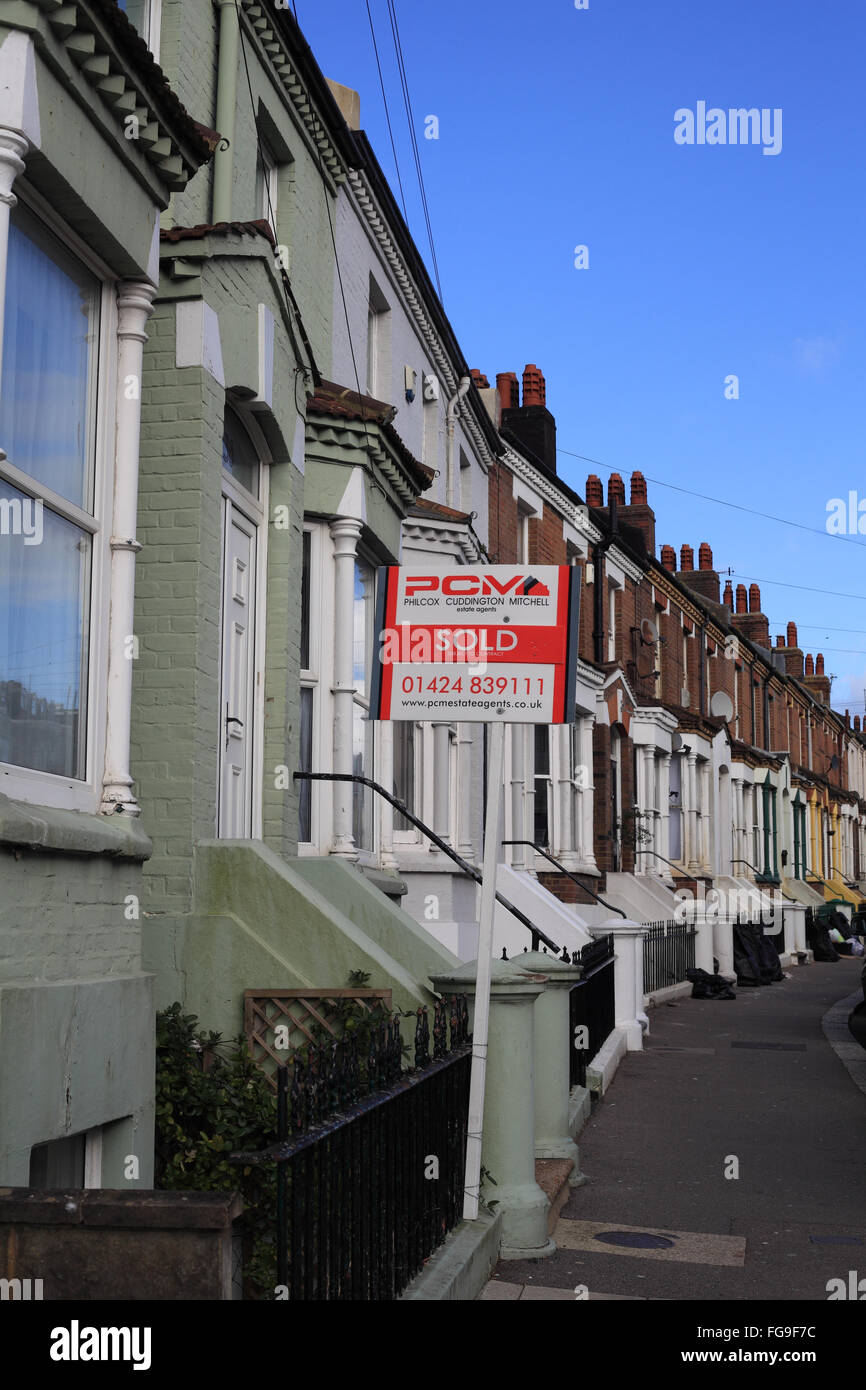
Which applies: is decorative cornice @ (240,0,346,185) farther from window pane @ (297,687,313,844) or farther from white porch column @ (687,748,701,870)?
white porch column @ (687,748,701,870)

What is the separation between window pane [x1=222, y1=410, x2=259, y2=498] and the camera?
8.26 metres

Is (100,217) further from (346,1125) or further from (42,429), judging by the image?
(346,1125)

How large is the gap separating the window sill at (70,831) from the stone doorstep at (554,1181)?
9.80 feet

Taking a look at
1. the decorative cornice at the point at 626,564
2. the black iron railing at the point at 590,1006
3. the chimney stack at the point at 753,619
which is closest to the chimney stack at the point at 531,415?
the decorative cornice at the point at 626,564

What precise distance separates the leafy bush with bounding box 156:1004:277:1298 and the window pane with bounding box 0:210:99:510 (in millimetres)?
2697

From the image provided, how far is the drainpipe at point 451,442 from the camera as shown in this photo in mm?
17984

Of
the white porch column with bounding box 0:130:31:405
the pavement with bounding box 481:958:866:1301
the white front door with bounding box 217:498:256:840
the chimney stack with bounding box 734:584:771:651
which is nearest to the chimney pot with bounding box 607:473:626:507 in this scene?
the pavement with bounding box 481:958:866:1301

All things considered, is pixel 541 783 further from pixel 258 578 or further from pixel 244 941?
pixel 244 941

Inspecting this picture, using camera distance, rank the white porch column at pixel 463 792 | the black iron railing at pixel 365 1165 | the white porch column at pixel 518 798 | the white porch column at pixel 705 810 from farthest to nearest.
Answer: the white porch column at pixel 705 810 < the white porch column at pixel 518 798 < the white porch column at pixel 463 792 < the black iron railing at pixel 365 1165

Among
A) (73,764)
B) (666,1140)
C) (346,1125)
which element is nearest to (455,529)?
(666,1140)

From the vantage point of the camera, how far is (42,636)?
18.0 feet

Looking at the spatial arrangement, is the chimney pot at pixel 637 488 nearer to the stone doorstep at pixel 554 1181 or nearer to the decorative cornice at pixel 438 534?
the decorative cornice at pixel 438 534

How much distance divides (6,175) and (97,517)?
58.2 inches
